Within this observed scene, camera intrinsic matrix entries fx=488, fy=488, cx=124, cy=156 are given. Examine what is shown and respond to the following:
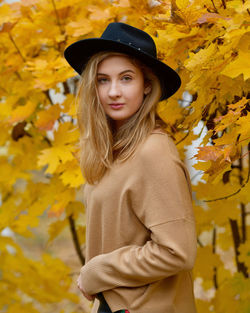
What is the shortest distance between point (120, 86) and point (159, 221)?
469mm

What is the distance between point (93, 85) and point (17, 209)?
59.2 inches

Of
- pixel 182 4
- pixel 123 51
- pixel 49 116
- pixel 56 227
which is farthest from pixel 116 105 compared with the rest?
pixel 56 227

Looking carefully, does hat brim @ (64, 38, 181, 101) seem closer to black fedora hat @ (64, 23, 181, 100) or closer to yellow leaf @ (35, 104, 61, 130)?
black fedora hat @ (64, 23, 181, 100)

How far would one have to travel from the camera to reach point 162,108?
195 cm

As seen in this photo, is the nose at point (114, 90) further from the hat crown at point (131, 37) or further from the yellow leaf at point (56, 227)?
the yellow leaf at point (56, 227)

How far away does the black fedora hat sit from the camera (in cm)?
157

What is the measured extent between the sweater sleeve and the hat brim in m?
0.22

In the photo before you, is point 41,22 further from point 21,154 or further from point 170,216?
point 170,216

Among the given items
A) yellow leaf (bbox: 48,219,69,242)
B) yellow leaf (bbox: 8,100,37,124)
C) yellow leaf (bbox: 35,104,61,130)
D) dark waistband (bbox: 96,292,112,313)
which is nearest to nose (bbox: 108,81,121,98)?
dark waistband (bbox: 96,292,112,313)

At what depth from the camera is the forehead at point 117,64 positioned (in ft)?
5.29

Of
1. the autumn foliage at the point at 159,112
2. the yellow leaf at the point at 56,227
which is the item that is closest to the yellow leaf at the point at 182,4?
the autumn foliage at the point at 159,112

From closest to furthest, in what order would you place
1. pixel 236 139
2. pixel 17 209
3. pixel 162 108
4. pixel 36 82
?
pixel 236 139, pixel 162 108, pixel 36 82, pixel 17 209

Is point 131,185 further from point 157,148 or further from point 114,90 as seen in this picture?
point 114,90

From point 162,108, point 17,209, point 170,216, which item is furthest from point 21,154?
point 170,216
